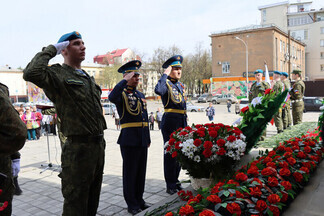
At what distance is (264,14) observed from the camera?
210ft

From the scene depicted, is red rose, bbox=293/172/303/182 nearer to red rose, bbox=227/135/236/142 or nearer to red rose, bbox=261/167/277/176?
red rose, bbox=261/167/277/176

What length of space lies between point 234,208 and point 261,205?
0.92 ft

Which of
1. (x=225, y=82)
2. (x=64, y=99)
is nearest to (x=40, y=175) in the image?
(x=64, y=99)

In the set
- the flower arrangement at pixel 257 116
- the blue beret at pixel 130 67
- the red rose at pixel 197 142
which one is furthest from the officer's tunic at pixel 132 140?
the flower arrangement at pixel 257 116

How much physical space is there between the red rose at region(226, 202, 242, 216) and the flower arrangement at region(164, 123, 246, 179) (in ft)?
3.32

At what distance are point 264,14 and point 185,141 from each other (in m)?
68.0

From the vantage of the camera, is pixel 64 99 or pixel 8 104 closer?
pixel 8 104

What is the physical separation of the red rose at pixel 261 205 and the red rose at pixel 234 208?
8.0 inches

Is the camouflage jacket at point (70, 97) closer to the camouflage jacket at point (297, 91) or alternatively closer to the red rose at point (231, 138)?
the red rose at point (231, 138)

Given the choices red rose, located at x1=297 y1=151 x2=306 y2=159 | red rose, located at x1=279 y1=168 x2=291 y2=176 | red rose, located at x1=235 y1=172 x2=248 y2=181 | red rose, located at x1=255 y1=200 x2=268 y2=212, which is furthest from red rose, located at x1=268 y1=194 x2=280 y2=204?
red rose, located at x1=297 y1=151 x2=306 y2=159

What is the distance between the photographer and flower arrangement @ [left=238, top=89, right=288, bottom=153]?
391 centimetres

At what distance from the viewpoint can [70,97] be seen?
9.29 feet

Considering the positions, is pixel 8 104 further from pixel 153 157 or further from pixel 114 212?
pixel 153 157

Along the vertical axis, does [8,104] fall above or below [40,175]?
above
